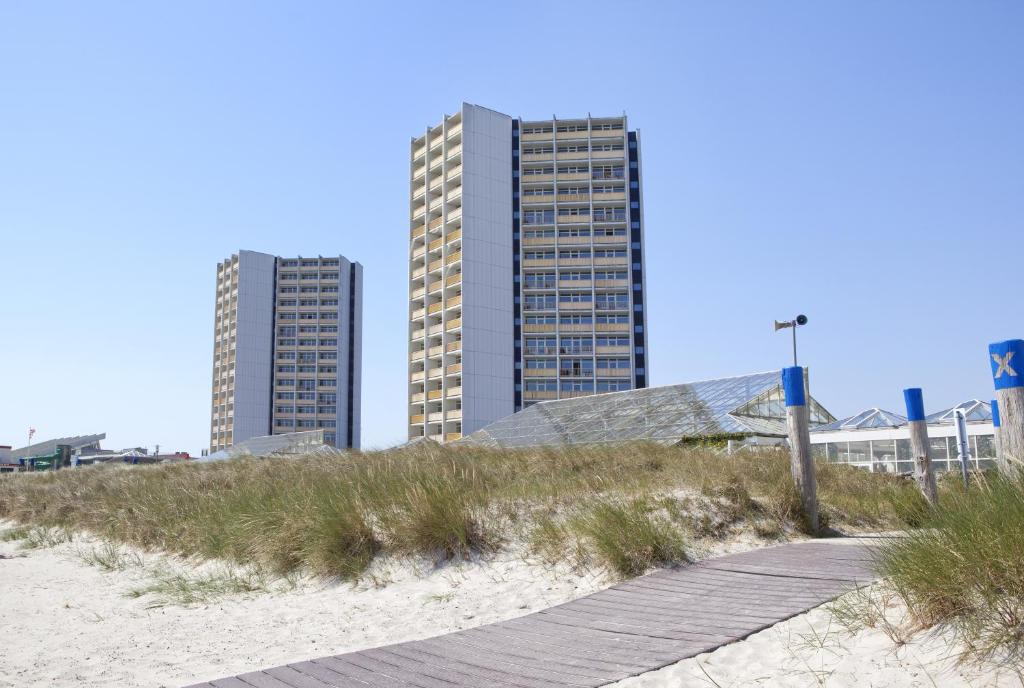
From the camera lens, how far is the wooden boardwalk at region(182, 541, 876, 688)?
464 centimetres

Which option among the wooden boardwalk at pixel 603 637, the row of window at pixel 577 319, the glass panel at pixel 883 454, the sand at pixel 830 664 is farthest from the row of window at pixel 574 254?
the sand at pixel 830 664

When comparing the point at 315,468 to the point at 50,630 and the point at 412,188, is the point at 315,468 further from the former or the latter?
the point at 412,188

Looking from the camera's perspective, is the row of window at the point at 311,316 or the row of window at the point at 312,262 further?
the row of window at the point at 312,262

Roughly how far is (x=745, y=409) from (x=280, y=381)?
3495 inches

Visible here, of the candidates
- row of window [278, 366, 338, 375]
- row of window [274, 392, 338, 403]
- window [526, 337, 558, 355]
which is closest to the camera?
window [526, 337, 558, 355]

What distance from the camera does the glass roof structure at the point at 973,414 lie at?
24547 millimetres

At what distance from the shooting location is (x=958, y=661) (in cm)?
373

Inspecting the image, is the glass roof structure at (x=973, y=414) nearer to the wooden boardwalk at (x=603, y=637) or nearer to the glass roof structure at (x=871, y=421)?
the glass roof structure at (x=871, y=421)

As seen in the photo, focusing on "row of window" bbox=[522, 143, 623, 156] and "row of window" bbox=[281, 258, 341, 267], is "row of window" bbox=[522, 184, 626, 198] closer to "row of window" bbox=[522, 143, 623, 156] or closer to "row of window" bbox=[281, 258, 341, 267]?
"row of window" bbox=[522, 143, 623, 156]

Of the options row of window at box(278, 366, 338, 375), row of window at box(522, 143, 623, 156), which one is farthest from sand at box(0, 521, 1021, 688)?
row of window at box(278, 366, 338, 375)

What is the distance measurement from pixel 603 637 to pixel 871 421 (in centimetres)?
2540

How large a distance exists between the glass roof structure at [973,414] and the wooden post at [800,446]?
18.5 meters

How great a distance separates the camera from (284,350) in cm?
10862

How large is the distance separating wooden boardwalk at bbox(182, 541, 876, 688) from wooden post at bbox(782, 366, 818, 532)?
227 centimetres
